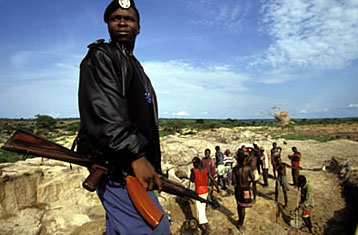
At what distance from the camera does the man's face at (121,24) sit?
158cm

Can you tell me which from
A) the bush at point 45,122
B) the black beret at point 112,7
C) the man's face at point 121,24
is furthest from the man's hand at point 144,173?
the bush at point 45,122

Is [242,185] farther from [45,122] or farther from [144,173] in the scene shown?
[45,122]

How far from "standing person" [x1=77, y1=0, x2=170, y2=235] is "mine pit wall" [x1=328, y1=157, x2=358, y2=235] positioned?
23.8 feet

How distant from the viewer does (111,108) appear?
4.03ft

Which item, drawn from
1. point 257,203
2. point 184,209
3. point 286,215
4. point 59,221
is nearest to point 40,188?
point 59,221

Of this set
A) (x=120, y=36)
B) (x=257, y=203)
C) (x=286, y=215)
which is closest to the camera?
(x=120, y=36)

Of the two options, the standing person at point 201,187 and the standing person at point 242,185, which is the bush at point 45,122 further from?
the standing person at point 242,185

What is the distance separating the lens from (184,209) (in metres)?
7.75

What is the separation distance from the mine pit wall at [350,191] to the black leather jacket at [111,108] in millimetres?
7448

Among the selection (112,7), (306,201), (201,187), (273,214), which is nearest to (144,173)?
(112,7)

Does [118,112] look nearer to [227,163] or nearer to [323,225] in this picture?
[323,225]

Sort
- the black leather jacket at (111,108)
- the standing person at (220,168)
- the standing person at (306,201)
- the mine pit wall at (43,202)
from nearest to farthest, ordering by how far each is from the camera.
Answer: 1. the black leather jacket at (111,108)
2. the mine pit wall at (43,202)
3. the standing person at (306,201)
4. the standing person at (220,168)

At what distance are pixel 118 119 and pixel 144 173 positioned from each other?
0.37 m

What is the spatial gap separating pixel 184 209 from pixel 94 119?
734 centimetres
